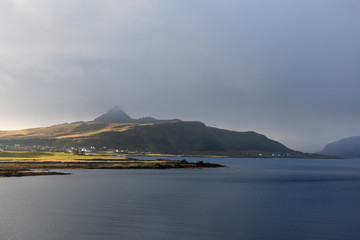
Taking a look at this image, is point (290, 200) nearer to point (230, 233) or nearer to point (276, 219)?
point (276, 219)

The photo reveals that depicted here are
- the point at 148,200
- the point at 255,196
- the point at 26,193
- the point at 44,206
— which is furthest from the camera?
the point at 255,196

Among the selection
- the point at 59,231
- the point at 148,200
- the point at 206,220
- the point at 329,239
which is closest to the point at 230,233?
the point at 206,220

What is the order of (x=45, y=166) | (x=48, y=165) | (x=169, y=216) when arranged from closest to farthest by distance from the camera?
(x=169, y=216), (x=45, y=166), (x=48, y=165)

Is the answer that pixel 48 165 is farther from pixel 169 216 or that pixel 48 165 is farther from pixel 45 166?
pixel 169 216

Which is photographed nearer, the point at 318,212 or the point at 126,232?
the point at 126,232

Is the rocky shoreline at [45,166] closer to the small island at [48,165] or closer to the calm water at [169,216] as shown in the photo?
the small island at [48,165]

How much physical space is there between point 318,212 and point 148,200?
2232cm

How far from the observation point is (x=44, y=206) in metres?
39.0

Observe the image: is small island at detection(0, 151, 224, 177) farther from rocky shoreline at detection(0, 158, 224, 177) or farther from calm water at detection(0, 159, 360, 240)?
calm water at detection(0, 159, 360, 240)

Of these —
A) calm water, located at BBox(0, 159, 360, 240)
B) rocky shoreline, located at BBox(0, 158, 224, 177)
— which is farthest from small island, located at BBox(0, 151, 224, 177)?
calm water, located at BBox(0, 159, 360, 240)

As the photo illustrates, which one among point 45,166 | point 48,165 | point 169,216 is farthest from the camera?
point 48,165

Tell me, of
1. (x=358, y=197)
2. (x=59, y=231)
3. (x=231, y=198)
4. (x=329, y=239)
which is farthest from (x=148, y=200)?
(x=358, y=197)

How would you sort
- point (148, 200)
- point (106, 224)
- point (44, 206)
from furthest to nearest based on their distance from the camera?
point (148, 200), point (44, 206), point (106, 224)

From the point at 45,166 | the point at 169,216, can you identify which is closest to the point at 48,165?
the point at 45,166
